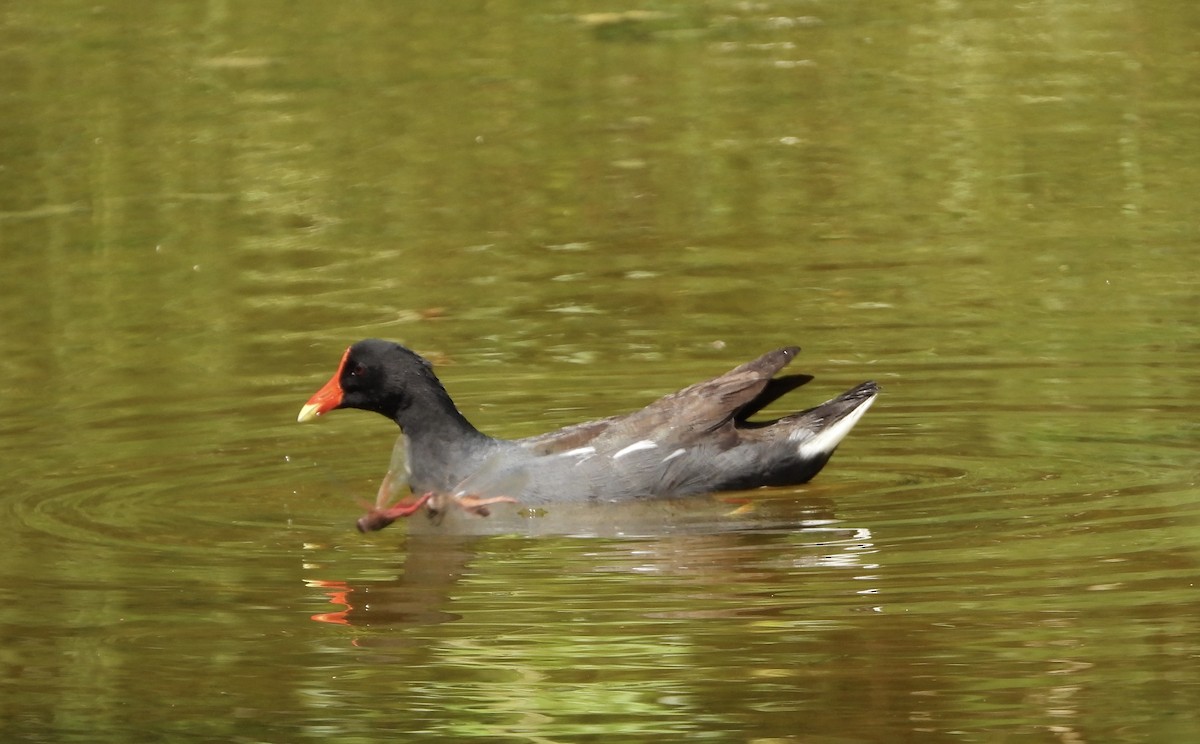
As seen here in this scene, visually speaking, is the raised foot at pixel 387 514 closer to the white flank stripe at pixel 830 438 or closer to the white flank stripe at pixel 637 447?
the white flank stripe at pixel 637 447

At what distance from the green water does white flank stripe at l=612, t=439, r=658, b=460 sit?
10.4 inches

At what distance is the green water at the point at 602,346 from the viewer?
5.81 metres

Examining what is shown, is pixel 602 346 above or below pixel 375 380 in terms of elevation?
below

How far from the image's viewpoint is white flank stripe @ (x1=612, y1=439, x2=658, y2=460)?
25.6 feet

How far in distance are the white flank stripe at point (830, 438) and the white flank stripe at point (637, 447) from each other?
0.52m

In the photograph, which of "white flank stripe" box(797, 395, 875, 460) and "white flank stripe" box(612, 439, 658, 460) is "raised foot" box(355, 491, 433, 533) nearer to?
"white flank stripe" box(612, 439, 658, 460)

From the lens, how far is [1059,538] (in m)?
6.86

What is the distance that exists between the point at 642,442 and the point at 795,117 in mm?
6503

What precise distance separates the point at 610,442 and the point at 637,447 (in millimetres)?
91

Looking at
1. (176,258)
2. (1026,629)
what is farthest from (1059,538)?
(176,258)

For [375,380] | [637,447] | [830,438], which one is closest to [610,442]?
[637,447]

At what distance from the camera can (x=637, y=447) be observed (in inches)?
308

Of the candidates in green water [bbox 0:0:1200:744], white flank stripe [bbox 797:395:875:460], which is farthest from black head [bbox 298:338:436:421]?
white flank stripe [bbox 797:395:875:460]

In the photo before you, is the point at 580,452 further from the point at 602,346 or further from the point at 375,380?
the point at 602,346
